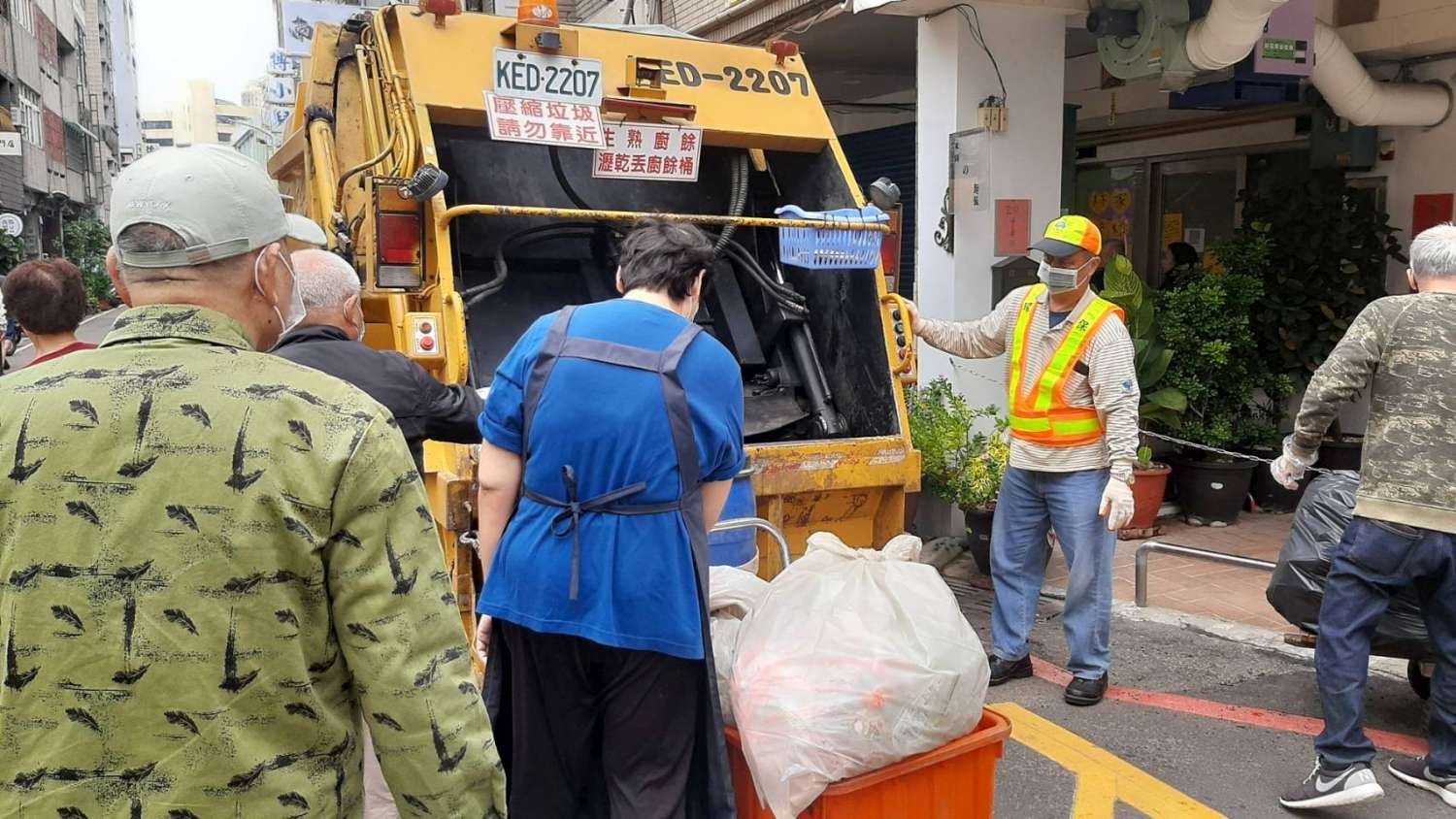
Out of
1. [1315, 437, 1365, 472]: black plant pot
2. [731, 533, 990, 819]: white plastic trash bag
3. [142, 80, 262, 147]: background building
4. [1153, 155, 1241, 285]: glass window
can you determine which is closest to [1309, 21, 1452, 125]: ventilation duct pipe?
[1153, 155, 1241, 285]: glass window

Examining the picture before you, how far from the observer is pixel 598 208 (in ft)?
16.1

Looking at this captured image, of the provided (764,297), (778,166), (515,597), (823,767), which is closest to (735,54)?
(778,166)

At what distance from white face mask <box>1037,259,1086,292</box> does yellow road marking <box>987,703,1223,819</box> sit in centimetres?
148

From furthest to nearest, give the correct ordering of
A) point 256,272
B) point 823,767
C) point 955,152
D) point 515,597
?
point 955,152
point 515,597
point 823,767
point 256,272

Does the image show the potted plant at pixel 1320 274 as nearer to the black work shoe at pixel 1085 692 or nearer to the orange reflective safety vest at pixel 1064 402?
the orange reflective safety vest at pixel 1064 402

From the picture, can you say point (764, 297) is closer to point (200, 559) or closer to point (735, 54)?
point (735, 54)

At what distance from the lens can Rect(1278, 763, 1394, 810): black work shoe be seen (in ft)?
9.77

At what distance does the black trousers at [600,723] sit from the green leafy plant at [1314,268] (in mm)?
5528

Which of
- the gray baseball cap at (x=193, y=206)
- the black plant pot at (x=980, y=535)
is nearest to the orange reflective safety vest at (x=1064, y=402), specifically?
the black plant pot at (x=980, y=535)

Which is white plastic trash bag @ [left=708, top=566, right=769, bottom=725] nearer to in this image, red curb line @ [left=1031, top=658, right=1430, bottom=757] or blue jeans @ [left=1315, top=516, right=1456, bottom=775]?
blue jeans @ [left=1315, top=516, right=1456, bottom=775]

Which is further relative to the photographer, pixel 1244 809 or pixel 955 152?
pixel 955 152

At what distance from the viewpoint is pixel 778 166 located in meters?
4.91

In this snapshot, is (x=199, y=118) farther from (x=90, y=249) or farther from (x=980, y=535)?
(x=980, y=535)

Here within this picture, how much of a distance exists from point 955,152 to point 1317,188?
8.14ft
